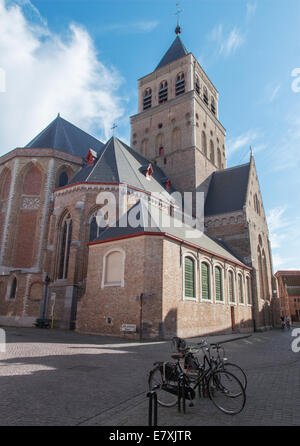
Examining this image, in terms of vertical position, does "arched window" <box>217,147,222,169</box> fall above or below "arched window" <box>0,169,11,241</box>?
above

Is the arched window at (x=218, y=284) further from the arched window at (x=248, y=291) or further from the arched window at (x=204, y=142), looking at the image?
the arched window at (x=204, y=142)

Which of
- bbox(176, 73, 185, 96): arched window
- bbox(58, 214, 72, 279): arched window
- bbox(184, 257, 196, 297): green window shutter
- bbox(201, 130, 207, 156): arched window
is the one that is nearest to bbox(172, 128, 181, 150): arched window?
bbox(201, 130, 207, 156): arched window

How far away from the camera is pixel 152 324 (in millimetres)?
13562

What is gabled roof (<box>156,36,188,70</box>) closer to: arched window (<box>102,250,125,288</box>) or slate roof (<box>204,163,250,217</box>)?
slate roof (<box>204,163,250,217</box>)

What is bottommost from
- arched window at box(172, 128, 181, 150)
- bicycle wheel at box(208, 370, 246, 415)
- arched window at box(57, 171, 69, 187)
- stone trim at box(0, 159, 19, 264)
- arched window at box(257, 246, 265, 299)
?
bicycle wheel at box(208, 370, 246, 415)

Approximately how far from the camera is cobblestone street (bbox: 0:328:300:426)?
4.05m

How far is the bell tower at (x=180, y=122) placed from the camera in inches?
1266

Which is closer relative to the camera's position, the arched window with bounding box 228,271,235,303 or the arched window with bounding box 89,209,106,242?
Result: the arched window with bounding box 89,209,106,242

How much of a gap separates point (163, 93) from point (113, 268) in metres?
28.3

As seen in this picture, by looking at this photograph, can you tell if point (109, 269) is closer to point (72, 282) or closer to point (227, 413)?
point (72, 282)

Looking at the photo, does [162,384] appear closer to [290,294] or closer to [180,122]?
[180,122]

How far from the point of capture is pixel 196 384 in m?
4.78

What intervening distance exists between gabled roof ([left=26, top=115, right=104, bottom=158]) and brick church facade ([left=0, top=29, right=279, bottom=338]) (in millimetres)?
137

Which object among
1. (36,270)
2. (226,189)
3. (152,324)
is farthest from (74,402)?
(226,189)
